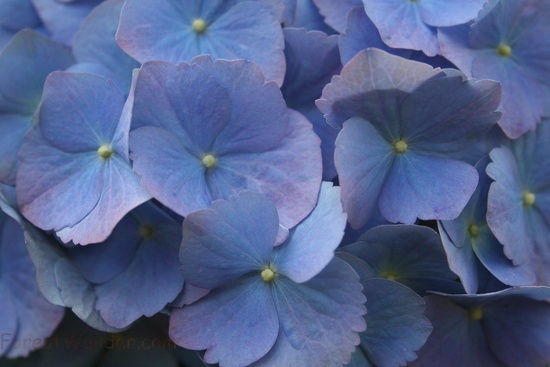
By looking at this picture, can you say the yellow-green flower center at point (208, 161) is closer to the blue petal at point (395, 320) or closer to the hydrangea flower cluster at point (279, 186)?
the hydrangea flower cluster at point (279, 186)

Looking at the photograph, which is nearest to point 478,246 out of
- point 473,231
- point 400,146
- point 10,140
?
point 473,231

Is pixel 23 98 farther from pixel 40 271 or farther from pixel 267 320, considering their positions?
pixel 267 320

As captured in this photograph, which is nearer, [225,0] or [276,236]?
[276,236]

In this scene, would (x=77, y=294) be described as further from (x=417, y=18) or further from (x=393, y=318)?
(x=417, y=18)

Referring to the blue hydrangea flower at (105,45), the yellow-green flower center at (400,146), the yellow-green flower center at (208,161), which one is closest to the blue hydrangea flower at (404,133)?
the yellow-green flower center at (400,146)

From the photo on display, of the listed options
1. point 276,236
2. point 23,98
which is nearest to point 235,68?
point 276,236

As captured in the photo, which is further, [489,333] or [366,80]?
[489,333]

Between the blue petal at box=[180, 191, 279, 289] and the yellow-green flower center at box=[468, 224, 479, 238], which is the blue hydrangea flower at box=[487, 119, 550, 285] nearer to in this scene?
the yellow-green flower center at box=[468, 224, 479, 238]
